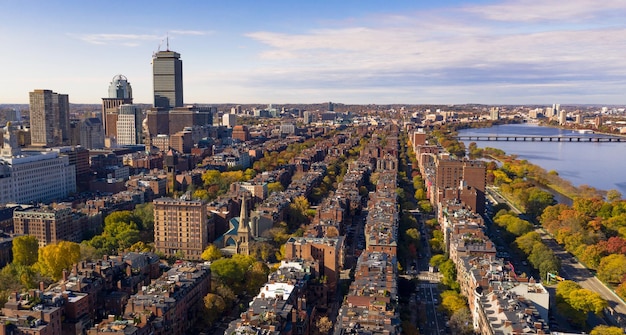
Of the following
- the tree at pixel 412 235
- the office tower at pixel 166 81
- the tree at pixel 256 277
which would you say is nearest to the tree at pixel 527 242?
the tree at pixel 412 235

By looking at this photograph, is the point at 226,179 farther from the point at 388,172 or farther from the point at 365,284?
the point at 365,284

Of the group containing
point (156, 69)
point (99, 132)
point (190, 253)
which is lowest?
point (190, 253)

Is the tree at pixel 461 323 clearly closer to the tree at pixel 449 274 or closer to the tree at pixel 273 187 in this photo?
the tree at pixel 449 274

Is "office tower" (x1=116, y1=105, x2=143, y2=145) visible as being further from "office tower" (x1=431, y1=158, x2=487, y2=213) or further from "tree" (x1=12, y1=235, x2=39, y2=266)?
"tree" (x1=12, y1=235, x2=39, y2=266)

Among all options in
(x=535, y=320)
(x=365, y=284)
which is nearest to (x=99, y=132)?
(x=365, y=284)

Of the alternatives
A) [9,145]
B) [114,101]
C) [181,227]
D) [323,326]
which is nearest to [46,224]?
[181,227]

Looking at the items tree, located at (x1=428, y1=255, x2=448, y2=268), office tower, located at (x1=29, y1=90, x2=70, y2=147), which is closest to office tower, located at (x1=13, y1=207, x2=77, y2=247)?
tree, located at (x1=428, y1=255, x2=448, y2=268)

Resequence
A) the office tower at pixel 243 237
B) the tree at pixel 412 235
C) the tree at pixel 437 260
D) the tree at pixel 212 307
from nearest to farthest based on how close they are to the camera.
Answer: the tree at pixel 212 307 → the tree at pixel 437 260 → the office tower at pixel 243 237 → the tree at pixel 412 235
